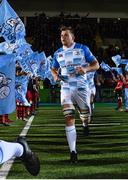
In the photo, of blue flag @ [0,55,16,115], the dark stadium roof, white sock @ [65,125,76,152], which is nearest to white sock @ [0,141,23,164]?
white sock @ [65,125,76,152]

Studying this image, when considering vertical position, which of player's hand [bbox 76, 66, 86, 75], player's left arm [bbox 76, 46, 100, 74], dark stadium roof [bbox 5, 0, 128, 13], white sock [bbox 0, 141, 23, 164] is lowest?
white sock [bbox 0, 141, 23, 164]

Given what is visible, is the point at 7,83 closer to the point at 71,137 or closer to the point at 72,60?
the point at 72,60

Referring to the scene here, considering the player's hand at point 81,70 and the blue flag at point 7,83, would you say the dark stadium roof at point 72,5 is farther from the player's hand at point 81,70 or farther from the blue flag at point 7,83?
the player's hand at point 81,70


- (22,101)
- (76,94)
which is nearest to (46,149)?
(76,94)

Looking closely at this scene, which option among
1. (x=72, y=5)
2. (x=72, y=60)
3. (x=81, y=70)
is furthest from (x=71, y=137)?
(x=72, y=5)

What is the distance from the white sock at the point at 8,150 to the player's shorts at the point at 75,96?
2442mm

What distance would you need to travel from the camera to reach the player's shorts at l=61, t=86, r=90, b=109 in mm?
8430

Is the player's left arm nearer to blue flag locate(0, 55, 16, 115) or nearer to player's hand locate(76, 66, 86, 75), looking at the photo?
player's hand locate(76, 66, 86, 75)

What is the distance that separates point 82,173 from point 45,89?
3334 centimetres

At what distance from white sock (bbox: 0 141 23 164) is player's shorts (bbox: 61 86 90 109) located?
2.44 metres

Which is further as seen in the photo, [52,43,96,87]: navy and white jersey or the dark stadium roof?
the dark stadium roof

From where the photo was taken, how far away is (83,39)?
47062 mm

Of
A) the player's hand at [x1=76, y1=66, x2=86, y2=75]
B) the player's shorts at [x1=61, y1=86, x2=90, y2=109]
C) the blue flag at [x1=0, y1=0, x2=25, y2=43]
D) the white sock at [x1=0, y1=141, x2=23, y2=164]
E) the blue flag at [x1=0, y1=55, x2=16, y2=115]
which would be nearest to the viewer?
the white sock at [x1=0, y1=141, x2=23, y2=164]

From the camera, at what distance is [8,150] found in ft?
18.9
